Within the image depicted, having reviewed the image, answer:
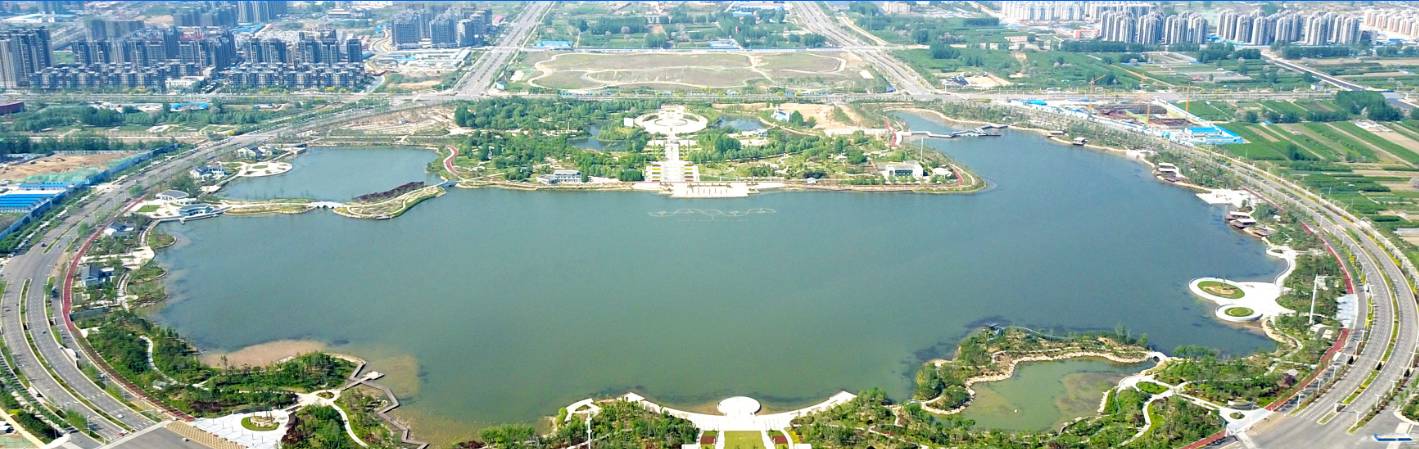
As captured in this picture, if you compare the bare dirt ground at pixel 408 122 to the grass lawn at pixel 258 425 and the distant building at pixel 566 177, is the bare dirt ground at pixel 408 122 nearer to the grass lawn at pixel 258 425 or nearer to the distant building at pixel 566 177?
the distant building at pixel 566 177

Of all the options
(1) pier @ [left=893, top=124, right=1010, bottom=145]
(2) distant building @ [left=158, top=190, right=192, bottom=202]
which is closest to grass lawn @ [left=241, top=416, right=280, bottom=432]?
(2) distant building @ [left=158, top=190, right=192, bottom=202]

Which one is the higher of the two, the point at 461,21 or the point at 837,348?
the point at 461,21

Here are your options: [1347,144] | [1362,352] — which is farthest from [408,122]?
[1362,352]

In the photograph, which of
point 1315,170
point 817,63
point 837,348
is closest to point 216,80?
point 817,63

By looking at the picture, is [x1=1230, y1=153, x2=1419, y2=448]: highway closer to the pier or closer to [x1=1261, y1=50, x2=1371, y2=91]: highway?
the pier

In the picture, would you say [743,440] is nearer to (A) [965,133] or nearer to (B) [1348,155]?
(A) [965,133]

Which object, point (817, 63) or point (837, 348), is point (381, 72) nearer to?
point (817, 63)
